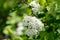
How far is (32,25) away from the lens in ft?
4.17

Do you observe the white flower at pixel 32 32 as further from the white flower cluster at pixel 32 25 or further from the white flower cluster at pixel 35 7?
the white flower cluster at pixel 35 7

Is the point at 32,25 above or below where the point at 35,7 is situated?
below

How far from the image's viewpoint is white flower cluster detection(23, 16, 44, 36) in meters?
1.28

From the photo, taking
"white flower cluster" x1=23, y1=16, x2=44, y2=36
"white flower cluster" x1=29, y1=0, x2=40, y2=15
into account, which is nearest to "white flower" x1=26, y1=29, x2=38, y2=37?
"white flower cluster" x1=23, y1=16, x2=44, y2=36

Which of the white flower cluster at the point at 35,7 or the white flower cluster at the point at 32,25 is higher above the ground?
the white flower cluster at the point at 35,7

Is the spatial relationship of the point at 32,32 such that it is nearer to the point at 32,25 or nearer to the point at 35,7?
the point at 32,25

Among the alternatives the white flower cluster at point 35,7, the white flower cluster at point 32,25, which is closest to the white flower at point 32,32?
the white flower cluster at point 32,25

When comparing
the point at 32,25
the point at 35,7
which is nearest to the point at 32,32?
the point at 32,25

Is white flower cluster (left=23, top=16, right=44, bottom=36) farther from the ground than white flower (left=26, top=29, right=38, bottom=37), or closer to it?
farther from the ground

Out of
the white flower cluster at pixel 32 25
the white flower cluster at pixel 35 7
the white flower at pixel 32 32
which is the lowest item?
the white flower at pixel 32 32

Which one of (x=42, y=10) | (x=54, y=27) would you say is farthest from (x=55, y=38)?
(x=42, y=10)

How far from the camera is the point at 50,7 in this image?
133cm

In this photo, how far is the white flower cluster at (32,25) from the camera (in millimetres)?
1276

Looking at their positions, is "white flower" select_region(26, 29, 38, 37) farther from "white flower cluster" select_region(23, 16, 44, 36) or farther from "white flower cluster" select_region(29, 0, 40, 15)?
"white flower cluster" select_region(29, 0, 40, 15)
